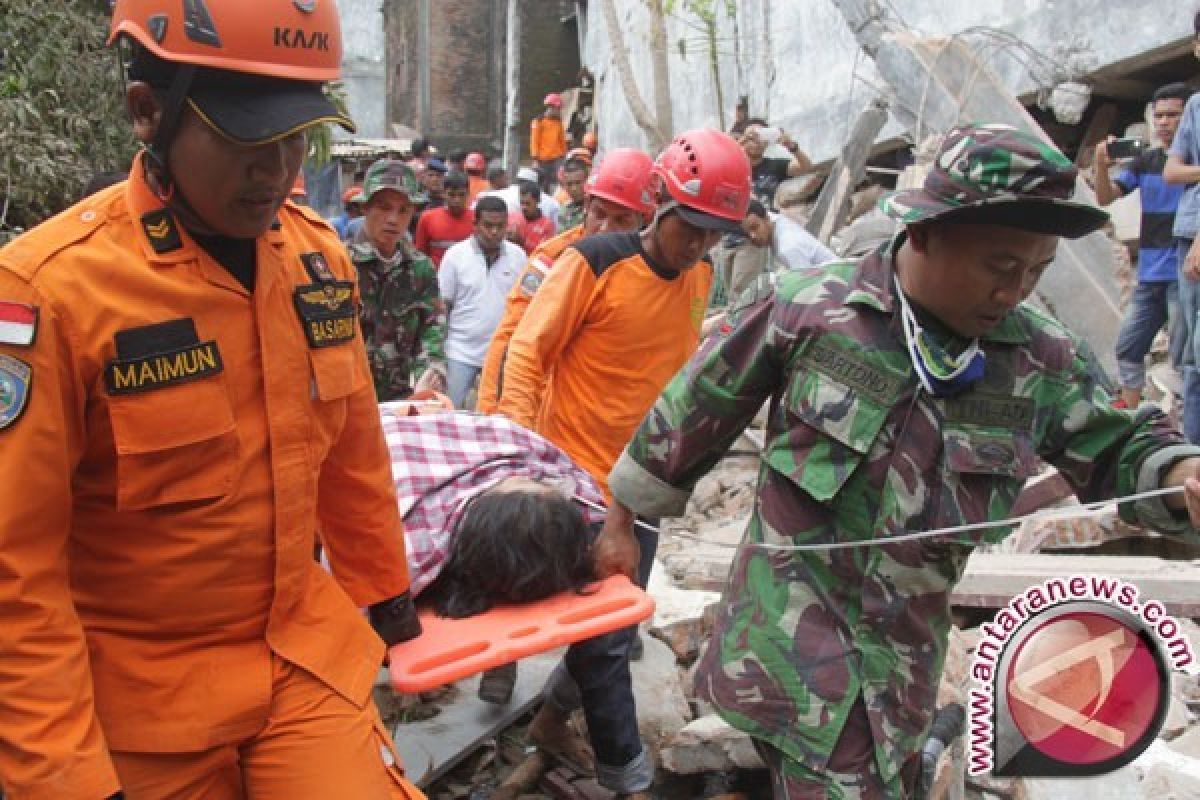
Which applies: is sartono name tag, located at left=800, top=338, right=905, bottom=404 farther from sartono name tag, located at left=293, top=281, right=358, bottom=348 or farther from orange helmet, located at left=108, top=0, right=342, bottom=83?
orange helmet, located at left=108, top=0, right=342, bottom=83

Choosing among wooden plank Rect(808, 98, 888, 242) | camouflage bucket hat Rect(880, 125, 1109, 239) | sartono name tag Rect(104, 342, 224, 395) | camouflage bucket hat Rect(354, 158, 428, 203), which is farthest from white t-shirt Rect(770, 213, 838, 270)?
sartono name tag Rect(104, 342, 224, 395)

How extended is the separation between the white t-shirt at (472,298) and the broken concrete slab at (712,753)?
379 centimetres

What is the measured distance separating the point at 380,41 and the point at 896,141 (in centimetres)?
2464

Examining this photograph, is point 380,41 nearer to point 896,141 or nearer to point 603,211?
point 896,141

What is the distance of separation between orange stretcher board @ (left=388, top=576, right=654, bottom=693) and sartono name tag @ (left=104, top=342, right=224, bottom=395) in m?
0.94

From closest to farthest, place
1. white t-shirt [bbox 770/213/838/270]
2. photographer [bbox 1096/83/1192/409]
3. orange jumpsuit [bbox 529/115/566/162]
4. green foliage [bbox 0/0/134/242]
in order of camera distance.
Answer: green foliage [bbox 0/0/134/242] → white t-shirt [bbox 770/213/838/270] → photographer [bbox 1096/83/1192/409] → orange jumpsuit [bbox 529/115/566/162]

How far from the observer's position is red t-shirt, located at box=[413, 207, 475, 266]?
9148mm

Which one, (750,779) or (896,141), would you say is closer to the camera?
(750,779)

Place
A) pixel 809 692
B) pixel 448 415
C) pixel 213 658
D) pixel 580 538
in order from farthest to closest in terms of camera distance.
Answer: pixel 448 415 < pixel 580 538 < pixel 809 692 < pixel 213 658

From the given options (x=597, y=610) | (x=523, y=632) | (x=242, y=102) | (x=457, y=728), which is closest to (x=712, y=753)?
(x=457, y=728)

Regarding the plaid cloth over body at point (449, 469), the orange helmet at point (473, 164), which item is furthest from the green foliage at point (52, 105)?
the orange helmet at point (473, 164)

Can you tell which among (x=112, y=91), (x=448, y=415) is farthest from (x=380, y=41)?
(x=448, y=415)

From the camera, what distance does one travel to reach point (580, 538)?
3.08 meters

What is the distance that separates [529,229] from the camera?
401 inches
